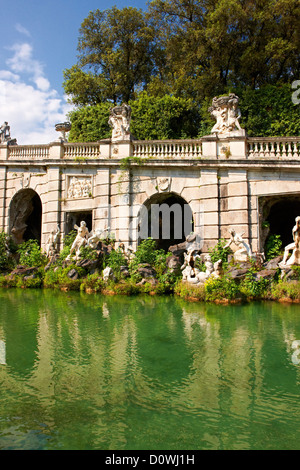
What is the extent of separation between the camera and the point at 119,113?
14617mm

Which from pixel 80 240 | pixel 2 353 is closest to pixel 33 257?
pixel 80 240

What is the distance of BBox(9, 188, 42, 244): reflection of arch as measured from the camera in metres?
17.1

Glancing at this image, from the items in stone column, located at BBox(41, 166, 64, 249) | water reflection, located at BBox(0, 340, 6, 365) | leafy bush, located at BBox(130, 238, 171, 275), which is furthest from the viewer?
stone column, located at BBox(41, 166, 64, 249)

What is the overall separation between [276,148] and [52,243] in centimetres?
1008

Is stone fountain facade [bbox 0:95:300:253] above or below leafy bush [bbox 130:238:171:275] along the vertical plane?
above

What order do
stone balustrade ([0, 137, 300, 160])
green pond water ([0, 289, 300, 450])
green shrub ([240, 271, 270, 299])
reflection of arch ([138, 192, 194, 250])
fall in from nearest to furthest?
1. green pond water ([0, 289, 300, 450])
2. green shrub ([240, 271, 270, 299])
3. stone balustrade ([0, 137, 300, 160])
4. reflection of arch ([138, 192, 194, 250])

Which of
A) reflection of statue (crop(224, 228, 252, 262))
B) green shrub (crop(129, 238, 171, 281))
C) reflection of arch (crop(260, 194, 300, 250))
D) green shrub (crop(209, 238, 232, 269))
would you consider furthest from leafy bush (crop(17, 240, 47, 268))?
reflection of arch (crop(260, 194, 300, 250))

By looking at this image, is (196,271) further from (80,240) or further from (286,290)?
(80,240)

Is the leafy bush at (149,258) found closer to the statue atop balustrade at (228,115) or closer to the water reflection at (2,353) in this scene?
the statue atop balustrade at (228,115)

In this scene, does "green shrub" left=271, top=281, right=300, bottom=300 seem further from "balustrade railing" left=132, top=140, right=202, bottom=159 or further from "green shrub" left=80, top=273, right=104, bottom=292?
"balustrade railing" left=132, top=140, right=202, bottom=159

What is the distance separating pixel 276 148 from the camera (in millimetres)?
13438
